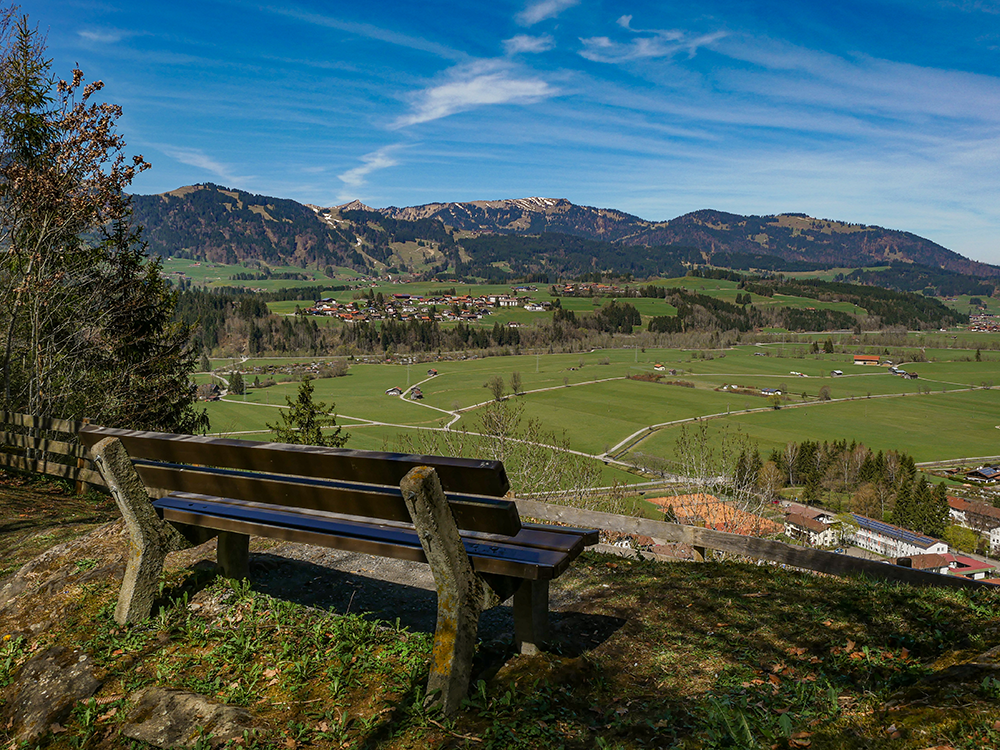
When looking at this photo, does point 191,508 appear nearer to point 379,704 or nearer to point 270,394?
point 379,704

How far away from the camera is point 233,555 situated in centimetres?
489

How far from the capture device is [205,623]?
4.25 metres

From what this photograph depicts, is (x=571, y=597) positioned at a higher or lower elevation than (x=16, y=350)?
lower

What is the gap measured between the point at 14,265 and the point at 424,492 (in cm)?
1268

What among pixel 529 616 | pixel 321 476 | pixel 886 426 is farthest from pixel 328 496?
pixel 886 426

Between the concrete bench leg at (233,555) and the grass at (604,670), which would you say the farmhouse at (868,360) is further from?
the concrete bench leg at (233,555)

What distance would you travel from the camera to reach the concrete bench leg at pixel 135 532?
4047 mm

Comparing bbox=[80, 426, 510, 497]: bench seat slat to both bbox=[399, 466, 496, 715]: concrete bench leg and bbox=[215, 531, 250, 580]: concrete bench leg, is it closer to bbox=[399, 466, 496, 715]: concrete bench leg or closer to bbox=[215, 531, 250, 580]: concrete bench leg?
bbox=[399, 466, 496, 715]: concrete bench leg

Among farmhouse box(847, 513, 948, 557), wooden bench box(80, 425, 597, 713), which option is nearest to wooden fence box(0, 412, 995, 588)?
wooden bench box(80, 425, 597, 713)

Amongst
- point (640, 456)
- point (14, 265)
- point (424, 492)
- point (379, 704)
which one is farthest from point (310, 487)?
point (640, 456)

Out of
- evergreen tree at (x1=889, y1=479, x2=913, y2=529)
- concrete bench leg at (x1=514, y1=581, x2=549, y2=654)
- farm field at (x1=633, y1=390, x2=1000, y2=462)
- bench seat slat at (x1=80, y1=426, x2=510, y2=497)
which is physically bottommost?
evergreen tree at (x1=889, y1=479, x2=913, y2=529)

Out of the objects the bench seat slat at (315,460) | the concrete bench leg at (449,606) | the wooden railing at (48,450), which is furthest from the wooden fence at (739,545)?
the bench seat slat at (315,460)

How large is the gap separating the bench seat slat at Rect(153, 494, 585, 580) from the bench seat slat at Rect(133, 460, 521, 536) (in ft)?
0.74

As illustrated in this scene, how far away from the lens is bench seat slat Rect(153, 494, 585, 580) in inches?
126
